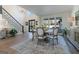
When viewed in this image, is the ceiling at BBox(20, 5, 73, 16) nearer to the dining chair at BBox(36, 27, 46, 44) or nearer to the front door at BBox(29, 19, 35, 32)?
the front door at BBox(29, 19, 35, 32)

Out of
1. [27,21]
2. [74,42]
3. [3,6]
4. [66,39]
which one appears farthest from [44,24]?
[3,6]

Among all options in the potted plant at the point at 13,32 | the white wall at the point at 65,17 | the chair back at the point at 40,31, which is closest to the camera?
the white wall at the point at 65,17

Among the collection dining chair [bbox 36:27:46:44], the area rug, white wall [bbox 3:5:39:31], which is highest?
white wall [bbox 3:5:39:31]

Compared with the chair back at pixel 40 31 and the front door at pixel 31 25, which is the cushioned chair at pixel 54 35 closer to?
the chair back at pixel 40 31

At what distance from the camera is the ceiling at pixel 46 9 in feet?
9.24

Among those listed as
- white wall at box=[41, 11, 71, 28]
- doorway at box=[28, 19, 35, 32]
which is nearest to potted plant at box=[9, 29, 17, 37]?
doorway at box=[28, 19, 35, 32]

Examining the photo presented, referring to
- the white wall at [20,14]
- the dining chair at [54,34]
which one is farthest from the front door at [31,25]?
the dining chair at [54,34]

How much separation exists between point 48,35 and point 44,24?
0.36 m

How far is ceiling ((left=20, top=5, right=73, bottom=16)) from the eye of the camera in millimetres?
2817

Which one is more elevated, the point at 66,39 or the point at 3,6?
the point at 3,6

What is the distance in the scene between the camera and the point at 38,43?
2994 millimetres

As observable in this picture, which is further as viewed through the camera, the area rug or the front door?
the front door

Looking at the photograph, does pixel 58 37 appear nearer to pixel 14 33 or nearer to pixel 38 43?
pixel 38 43
